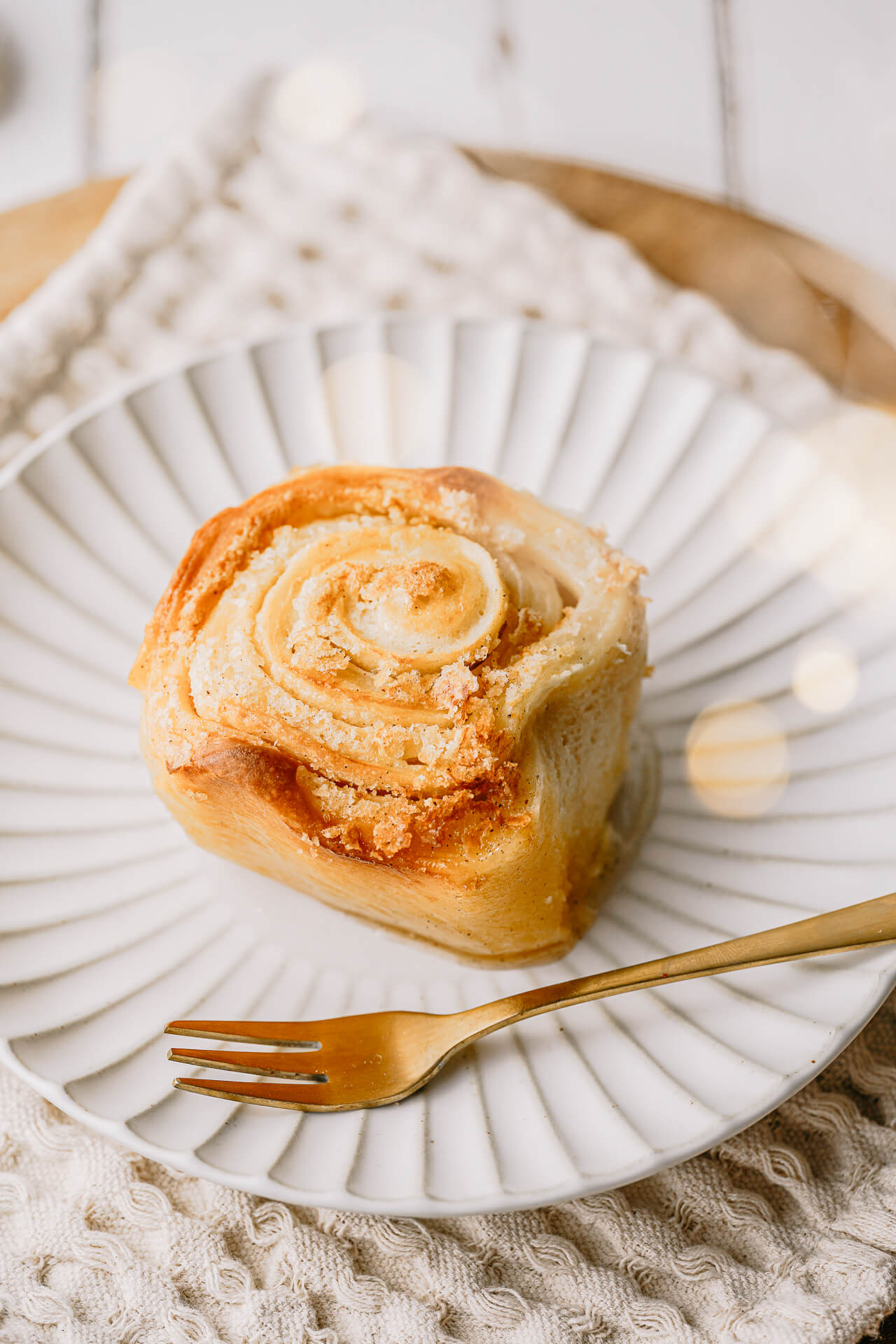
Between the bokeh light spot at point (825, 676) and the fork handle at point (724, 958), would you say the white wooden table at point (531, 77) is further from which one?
the fork handle at point (724, 958)

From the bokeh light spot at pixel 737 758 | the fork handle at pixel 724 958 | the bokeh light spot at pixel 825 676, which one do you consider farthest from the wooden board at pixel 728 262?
the fork handle at pixel 724 958

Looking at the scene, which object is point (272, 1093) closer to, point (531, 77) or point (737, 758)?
point (737, 758)

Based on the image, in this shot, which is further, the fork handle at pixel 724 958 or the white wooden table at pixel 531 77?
the white wooden table at pixel 531 77

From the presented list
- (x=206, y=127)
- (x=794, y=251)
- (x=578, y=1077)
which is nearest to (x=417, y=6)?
(x=206, y=127)

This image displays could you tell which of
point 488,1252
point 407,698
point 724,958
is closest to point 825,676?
point 724,958

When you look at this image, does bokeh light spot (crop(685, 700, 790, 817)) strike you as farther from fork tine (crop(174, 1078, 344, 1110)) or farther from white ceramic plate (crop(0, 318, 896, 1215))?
fork tine (crop(174, 1078, 344, 1110))

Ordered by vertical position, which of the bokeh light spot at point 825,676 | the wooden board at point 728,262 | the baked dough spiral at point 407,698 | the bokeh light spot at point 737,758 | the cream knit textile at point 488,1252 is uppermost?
the wooden board at point 728,262
